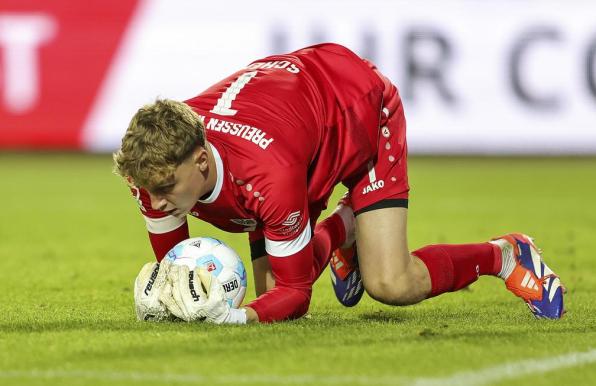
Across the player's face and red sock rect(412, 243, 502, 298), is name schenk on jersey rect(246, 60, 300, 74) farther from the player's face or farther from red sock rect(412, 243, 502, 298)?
red sock rect(412, 243, 502, 298)

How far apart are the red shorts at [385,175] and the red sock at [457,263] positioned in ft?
0.98

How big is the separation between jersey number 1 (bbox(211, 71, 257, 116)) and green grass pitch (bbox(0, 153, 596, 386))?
998 mm

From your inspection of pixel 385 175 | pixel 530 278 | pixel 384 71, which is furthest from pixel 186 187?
pixel 384 71

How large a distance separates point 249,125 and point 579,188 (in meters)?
10.1

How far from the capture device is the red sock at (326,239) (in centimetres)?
599

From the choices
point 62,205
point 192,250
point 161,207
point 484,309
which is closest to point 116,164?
point 161,207

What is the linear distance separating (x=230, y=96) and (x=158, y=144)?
0.82 m

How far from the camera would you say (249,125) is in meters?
5.32

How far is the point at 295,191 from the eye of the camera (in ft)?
16.8

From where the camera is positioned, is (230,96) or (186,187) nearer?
(186,187)

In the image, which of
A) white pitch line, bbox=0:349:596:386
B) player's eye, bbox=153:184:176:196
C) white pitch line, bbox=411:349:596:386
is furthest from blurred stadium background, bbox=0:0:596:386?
white pitch line, bbox=0:349:596:386

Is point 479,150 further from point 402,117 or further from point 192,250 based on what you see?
point 192,250

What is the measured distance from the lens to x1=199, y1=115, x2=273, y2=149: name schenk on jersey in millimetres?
5219

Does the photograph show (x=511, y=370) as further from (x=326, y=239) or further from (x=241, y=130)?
(x=326, y=239)
